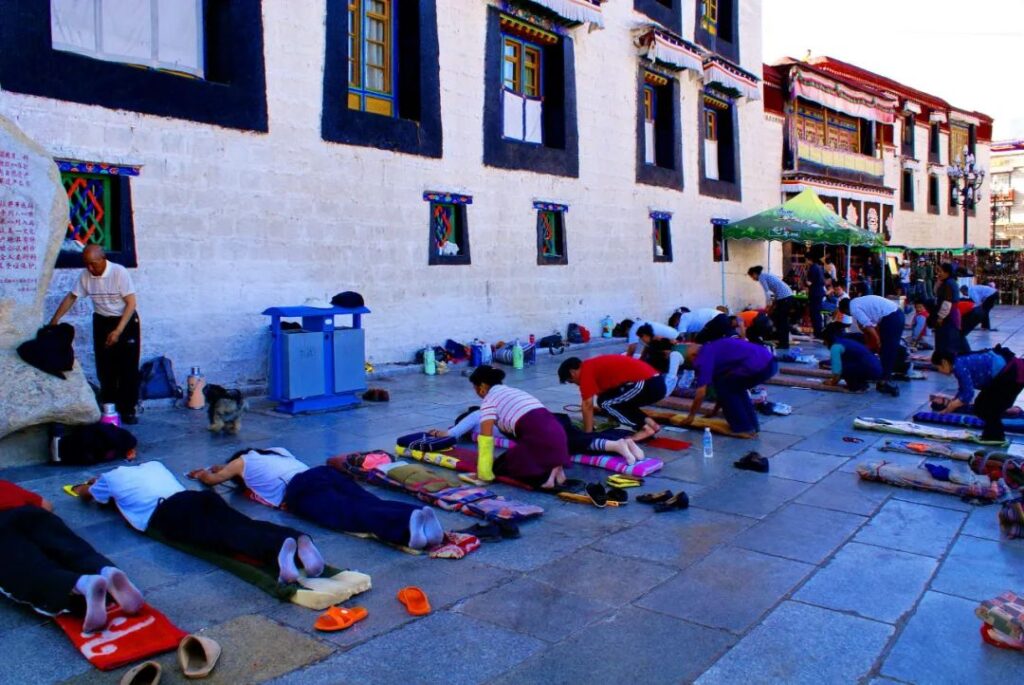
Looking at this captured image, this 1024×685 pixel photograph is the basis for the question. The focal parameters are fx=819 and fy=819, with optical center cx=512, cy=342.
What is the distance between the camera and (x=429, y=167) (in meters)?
12.8

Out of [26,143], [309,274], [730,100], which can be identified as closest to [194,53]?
[309,274]

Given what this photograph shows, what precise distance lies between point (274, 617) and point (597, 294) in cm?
1335

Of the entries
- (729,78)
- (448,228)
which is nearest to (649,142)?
(729,78)

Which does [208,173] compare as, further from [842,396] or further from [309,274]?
[842,396]

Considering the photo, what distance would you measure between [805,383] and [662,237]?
8257mm

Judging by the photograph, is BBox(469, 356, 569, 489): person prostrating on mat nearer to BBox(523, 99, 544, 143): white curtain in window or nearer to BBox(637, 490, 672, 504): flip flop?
BBox(637, 490, 672, 504): flip flop

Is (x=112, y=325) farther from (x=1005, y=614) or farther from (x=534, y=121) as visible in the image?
(x=534, y=121)

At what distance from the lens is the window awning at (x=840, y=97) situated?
2434 centimetres

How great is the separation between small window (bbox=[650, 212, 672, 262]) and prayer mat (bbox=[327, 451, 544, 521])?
43.9 feet

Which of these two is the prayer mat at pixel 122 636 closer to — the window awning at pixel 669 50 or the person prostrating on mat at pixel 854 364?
the person prostrating on mat at pixel 854 364

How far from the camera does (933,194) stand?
117 ft

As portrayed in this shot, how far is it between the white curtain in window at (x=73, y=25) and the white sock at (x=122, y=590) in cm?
721

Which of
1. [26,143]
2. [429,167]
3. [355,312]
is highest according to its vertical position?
[429,167]

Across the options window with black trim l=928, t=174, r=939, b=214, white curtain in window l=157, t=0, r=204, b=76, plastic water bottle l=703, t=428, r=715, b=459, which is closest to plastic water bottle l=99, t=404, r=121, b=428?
white curtain in window l=157, t=0, r=204, b=76
